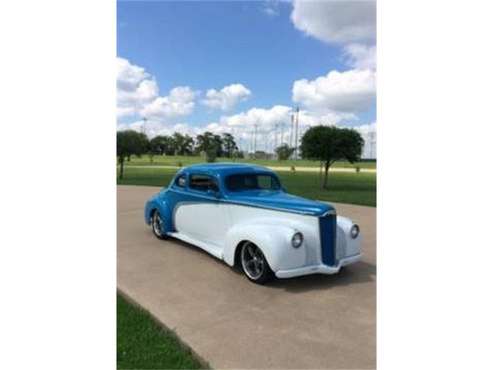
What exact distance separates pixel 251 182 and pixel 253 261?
136 centimetres

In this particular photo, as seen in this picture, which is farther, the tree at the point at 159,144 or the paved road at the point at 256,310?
the tree at the point at 159,144

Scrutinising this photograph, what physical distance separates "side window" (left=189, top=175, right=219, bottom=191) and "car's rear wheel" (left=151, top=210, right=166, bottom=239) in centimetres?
111

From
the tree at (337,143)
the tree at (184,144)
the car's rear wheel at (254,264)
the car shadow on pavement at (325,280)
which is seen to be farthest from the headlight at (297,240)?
the tree at (184,144)

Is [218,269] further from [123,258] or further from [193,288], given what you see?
[123,258]

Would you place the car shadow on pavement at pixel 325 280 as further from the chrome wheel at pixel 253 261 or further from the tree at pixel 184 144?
the tree at pixel 184 144

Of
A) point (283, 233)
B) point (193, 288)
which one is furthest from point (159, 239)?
point (283, 233)

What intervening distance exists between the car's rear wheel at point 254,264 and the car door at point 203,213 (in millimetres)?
622

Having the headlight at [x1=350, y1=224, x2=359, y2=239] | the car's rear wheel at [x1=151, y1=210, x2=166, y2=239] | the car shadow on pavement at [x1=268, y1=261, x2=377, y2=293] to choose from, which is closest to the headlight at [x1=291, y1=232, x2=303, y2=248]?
Result: the car shadow on pavement at [x1=268, y1=261, x2=377, y2=293]

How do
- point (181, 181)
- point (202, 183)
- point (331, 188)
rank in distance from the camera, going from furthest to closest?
point (331, 188) < point (181, 181) < point (202, 183)

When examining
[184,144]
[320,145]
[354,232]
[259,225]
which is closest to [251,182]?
[259,225]

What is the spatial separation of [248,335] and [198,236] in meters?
2.58

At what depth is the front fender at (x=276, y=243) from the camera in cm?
380

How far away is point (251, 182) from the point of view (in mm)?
5145

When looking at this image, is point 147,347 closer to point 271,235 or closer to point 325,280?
point 271,235
